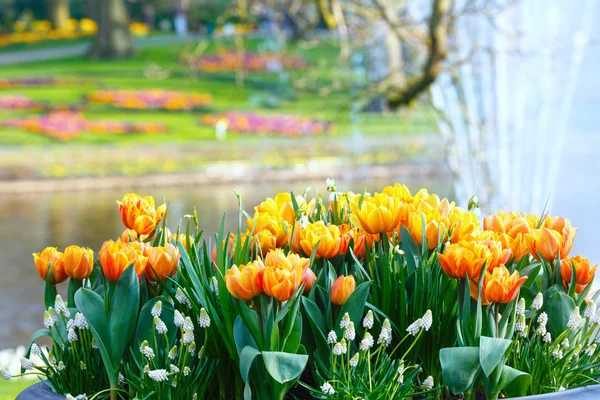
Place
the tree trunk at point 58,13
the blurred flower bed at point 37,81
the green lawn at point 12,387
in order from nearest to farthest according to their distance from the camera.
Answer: the green lawn at point 12,387 → the blurred flower bed at point 37,81 → the tree trunk at point 58,13

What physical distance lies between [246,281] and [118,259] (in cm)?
22

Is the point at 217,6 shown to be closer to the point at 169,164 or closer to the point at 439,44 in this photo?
the point at 169,164

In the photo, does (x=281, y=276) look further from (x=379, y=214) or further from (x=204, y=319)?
(x=379, y=214)

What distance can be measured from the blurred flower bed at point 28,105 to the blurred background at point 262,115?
0.03 meters

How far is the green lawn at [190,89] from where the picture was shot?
1492 cm

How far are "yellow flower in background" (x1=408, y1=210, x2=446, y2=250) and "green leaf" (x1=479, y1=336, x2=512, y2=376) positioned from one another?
0.21 metres

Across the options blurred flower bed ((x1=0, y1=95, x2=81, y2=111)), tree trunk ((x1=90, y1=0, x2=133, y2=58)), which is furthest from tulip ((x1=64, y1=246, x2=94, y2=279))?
tree trunk ((x1=90, y1=0, x2=133, y2=58))

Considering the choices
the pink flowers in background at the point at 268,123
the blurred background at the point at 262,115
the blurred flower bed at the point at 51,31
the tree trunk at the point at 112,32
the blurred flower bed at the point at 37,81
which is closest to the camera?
the blurred background at the point at 262,115

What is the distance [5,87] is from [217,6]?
172 inches

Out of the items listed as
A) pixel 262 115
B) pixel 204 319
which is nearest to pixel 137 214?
pixel 204 319

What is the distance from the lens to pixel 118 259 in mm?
1147

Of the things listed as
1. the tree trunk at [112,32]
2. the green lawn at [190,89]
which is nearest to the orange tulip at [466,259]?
the green lawn at [190,89]

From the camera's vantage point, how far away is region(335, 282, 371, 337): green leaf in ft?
3.63

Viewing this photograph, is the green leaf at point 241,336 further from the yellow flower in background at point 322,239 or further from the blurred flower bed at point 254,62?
the blurred flower bed at point 254,62
